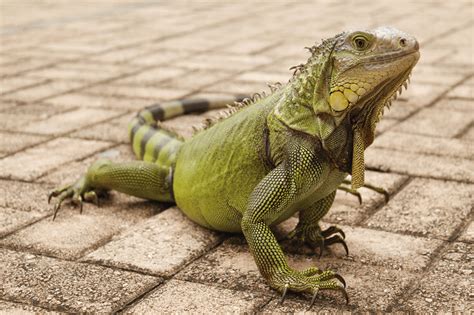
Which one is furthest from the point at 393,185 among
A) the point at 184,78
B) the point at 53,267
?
the point at 184,78

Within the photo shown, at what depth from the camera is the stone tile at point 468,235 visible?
319 centimetres

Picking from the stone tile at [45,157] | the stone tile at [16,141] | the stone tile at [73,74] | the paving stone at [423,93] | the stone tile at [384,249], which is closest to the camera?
the stone tile at [384,249]

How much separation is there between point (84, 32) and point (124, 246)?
613 centimetres

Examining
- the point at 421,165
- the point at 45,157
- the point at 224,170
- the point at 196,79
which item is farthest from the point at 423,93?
the point at 224,170

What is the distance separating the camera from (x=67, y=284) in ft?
9.37

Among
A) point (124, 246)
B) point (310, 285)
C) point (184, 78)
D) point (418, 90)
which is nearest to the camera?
point (310, 285)

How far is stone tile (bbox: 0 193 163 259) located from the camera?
3.22m

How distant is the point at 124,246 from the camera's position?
3.21 meters

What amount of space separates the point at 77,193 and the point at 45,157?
0.82m

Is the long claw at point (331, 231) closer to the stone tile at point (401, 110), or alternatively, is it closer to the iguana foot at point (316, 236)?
the iguana foot at point (316, 236)

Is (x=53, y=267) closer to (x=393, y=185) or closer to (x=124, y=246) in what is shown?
(x=124, y=246)

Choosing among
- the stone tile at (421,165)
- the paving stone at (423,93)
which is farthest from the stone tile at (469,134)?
the paving stone at (423,93)

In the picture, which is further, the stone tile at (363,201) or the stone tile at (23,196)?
the stone tile at (23,196)

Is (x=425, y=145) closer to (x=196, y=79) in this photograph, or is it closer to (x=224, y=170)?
(x=224, y=170)
